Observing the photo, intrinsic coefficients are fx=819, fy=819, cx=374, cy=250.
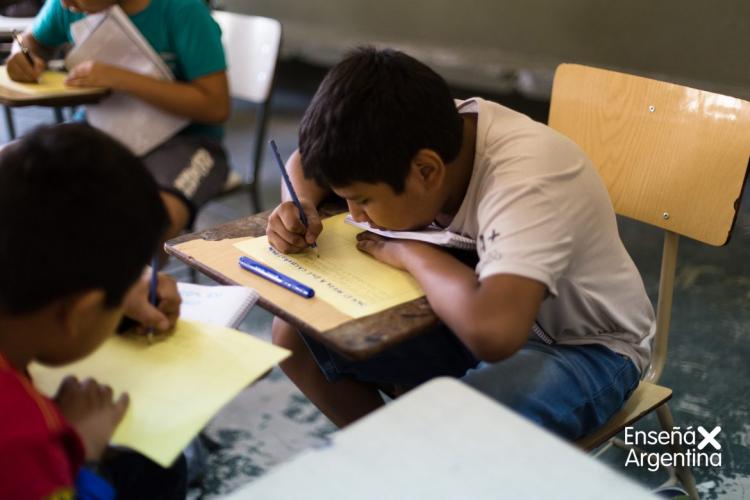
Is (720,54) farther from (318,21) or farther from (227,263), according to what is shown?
(227,263)

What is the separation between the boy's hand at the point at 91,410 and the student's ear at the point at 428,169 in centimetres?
53

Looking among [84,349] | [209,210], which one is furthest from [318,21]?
[84,349]

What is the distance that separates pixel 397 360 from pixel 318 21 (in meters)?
3.37

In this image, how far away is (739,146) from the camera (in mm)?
1367

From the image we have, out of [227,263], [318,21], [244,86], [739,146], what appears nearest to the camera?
[227,263]

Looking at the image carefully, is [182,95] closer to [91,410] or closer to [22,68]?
[22,68]

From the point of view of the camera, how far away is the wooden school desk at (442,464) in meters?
0.70

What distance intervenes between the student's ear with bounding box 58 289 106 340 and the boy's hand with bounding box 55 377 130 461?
0.28 ft

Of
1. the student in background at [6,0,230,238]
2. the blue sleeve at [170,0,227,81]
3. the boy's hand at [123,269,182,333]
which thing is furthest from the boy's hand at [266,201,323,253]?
the blue sleeve at [170,0,227,81]

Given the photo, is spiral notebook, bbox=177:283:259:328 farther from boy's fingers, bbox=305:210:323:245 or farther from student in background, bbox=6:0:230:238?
student in background, bbox=6:0:230:238

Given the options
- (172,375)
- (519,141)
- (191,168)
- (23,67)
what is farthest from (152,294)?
(23,67)

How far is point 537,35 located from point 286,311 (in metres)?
2.92

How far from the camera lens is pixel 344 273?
3.99 ft

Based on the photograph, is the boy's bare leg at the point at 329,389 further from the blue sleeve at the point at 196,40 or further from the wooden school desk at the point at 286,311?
the blue sleeve at the point at 196,40
